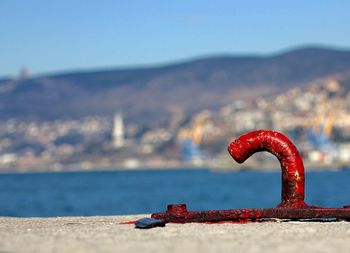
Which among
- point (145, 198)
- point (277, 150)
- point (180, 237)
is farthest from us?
point (145, 198)

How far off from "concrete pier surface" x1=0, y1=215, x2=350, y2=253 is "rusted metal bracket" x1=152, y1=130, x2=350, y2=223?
108 millimetres

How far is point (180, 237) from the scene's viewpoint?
9602 millimetres

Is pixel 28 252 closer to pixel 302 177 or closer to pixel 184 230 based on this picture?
pixel 184 230

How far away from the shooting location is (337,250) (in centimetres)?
854

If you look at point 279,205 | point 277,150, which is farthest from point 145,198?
point 279,205

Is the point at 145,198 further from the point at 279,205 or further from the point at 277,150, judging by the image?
the point at 279,205

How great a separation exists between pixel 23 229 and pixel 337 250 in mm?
3314

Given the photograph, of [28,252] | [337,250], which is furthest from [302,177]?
[28,252]

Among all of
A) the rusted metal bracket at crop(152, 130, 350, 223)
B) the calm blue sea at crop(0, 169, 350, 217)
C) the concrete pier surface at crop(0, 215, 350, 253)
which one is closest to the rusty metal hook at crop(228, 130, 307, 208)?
the rusted metal bracket at crop(152, 130, 350, 223)

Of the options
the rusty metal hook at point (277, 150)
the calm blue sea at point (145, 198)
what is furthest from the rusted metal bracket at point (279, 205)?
the calm blue sea at point (145, 198)

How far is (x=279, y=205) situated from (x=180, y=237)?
2111 mm

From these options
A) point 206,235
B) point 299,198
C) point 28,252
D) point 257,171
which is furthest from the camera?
point 257,171

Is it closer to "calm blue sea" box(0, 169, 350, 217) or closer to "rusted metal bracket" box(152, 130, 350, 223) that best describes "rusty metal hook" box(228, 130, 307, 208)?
"rusted metal bracket" box(152, 130, 350, 223)

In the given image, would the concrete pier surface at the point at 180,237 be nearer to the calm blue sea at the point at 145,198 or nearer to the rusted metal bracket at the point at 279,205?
the rusted metal bracket at the point at 279,205
